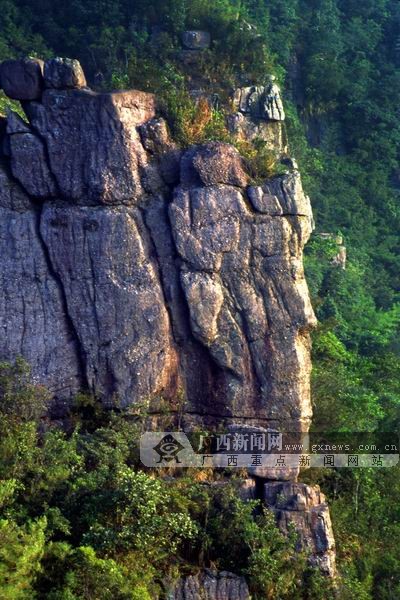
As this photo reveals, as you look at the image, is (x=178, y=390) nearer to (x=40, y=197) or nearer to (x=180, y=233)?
(x=180, y=233)

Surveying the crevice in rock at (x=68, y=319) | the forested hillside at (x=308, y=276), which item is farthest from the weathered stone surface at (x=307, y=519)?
the crevice in rock at (x=68, y=319)

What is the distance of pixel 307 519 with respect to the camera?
15.0 m

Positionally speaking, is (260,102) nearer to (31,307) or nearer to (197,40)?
(197,40)

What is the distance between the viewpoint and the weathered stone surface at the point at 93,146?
16141 mm

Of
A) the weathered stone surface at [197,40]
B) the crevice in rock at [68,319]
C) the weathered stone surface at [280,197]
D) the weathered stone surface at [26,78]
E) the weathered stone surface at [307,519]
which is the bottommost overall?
the weathered stone surface at [307,519]

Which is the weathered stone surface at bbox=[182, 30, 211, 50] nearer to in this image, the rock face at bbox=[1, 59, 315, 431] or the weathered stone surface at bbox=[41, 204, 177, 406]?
the rock face at bbox=[1, 59, 315, 431]

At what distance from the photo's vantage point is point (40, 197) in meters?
16.3

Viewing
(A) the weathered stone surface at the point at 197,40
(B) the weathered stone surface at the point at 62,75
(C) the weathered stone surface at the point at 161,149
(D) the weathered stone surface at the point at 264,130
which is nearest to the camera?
(B) the weathered stone surface at the point at 62,75

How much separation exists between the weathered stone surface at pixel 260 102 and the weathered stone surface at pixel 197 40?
5.45ft

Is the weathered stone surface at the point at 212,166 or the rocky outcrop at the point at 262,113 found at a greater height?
the rocky outcrop at the point at 262,113

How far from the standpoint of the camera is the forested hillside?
14.1 m

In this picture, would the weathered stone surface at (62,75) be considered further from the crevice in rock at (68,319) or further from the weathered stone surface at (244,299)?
the weathered stone surface at (244,299)

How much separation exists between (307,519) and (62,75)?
7.61 meters

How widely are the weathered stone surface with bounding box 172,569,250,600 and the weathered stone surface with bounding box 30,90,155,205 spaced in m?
5.71
